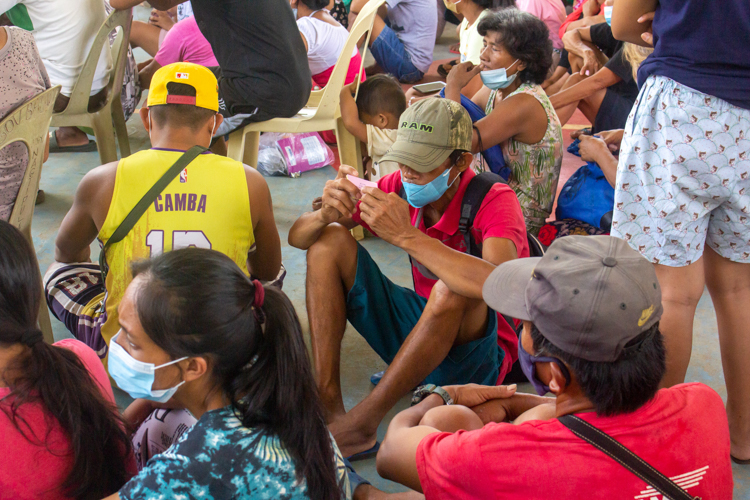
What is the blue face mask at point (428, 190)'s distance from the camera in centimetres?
210

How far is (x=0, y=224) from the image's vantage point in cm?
138

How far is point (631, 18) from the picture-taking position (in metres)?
1.92

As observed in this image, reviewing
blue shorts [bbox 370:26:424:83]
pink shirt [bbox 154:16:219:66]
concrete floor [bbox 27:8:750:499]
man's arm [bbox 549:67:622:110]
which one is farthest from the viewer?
blue shorts [bbox 370:26:424:83]

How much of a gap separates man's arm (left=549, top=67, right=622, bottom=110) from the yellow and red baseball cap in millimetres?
2640

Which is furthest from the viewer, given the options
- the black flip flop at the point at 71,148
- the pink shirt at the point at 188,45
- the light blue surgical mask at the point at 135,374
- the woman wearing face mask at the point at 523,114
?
the black flip flop at the point at 71,148

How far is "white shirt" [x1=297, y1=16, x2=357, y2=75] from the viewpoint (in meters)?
4.23

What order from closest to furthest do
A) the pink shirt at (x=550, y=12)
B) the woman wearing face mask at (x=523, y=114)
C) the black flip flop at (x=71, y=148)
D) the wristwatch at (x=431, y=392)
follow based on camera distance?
the wristwatch at (x=431, y=392) < the woman wearing face mask at (x=523, y=114) < the black flip flop at (x=71, y=148) < the pink shirt at (x=550, y=12)

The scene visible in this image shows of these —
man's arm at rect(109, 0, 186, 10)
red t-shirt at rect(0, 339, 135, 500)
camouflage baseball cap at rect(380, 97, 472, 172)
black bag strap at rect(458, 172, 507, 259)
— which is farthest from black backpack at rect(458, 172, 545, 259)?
man's arm at rect(109, 0, 186, 10)

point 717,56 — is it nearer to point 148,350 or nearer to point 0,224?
point 148,350

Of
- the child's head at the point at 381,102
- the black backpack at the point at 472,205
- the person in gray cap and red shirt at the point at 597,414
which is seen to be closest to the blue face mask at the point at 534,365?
the person in gray cap and red shirt at the point at 597,414

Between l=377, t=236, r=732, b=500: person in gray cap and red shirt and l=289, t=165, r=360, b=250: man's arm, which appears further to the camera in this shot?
l=289, t=165, r=360, b=250: man's arm

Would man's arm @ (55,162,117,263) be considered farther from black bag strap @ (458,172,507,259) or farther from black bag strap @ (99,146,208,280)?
black bag strap @ (458,172,507,259)

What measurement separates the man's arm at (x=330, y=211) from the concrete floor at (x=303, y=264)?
1.90 feet

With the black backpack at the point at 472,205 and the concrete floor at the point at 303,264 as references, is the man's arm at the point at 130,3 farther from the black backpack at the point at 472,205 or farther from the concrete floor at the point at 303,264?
the black backpack at the point at 472,205
